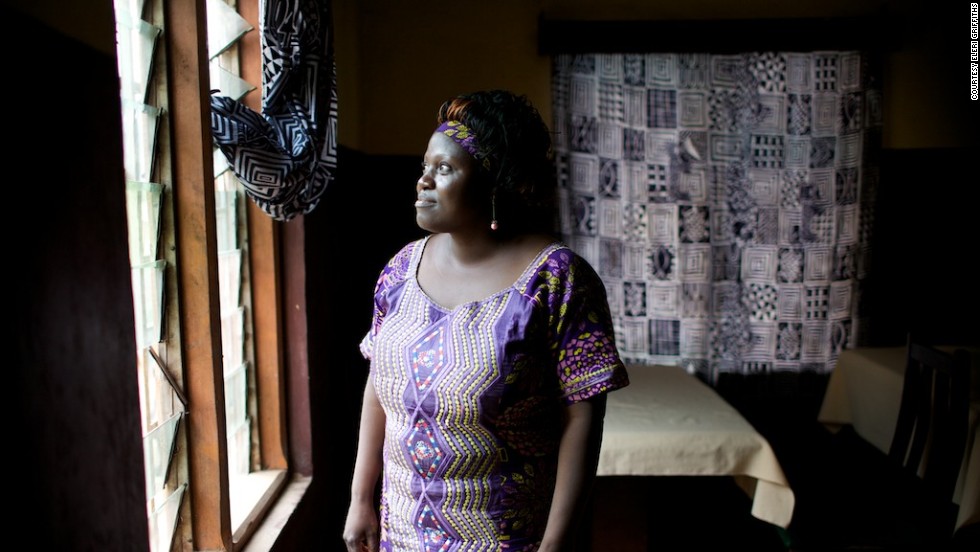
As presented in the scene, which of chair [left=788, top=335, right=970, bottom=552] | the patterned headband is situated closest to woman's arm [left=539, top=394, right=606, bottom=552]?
the patterned headband

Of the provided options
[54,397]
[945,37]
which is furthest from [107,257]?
[945,37]

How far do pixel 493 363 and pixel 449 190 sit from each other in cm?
29

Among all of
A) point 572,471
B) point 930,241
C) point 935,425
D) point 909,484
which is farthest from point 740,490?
point 572,471

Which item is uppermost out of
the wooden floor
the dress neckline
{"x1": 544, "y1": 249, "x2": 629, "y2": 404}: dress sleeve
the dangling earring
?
the dangling earring

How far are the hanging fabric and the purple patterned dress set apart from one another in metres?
0.50

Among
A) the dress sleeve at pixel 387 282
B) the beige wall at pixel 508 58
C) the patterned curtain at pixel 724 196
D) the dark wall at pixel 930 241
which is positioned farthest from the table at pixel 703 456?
the beige wall at pixel 508 58

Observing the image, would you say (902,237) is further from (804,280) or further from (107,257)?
(107,257)

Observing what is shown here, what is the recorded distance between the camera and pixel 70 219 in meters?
0.82

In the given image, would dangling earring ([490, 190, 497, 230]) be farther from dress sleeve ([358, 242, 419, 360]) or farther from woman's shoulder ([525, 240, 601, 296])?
dress sleeve ([358, 242, 419, 360])

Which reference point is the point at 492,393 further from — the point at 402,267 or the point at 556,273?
the point at 402,267

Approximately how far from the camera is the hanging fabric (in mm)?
1441

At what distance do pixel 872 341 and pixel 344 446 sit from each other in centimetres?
253

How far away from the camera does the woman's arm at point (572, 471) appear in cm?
117

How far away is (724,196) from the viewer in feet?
11.0
